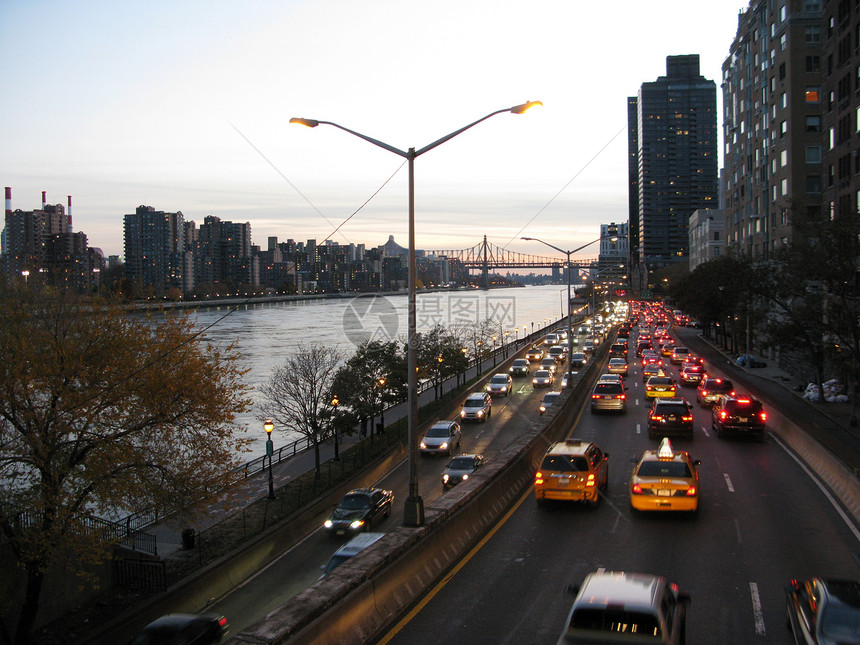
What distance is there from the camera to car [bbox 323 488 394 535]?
21.7 metres

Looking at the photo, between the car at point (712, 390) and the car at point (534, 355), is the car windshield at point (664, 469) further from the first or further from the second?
the car at point (534, 355)

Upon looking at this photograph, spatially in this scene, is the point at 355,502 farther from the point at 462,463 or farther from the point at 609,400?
the point at 609,400

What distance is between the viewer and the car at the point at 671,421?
24453 millimetres

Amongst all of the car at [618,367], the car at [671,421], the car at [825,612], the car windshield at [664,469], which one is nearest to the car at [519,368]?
the car at [618,367]

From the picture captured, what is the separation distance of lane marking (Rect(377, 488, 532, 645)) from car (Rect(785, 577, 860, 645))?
15.3 feet

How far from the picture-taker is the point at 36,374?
1530 cm

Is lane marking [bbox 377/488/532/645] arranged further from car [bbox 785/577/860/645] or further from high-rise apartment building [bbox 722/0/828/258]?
high-rise apartment building [bbox 722/0/828/258]

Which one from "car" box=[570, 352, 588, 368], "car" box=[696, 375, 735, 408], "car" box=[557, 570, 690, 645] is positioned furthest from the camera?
"car" box=[570, 352, 588, 368]

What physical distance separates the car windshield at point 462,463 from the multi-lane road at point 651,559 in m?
5.77

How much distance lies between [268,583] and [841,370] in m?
22.9

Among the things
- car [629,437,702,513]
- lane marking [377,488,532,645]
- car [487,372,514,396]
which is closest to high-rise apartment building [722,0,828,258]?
Answer: car [487,372,514,396]

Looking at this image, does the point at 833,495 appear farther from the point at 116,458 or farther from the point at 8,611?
the point at 8,611

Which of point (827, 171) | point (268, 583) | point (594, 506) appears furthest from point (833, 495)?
point (827, 171)

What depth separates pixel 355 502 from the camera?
2241 centimetres
